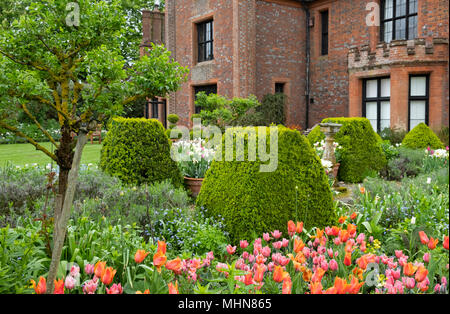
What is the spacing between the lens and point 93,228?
11.4ft

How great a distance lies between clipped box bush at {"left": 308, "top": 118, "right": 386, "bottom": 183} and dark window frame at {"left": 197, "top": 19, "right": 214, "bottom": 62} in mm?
10590

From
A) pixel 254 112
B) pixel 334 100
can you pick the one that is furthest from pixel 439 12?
pixel 254 112

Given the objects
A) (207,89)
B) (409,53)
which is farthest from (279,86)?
(409,53)

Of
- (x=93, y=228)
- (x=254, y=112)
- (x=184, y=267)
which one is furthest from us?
(x=254, y=112)

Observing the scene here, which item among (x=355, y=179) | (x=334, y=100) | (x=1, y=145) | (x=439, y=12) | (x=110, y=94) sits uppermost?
(x=439, y=12)

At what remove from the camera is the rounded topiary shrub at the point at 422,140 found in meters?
11.2

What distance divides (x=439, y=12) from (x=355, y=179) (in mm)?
9253

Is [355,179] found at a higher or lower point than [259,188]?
lower

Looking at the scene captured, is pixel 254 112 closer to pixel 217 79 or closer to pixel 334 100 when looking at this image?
pixel 217 79

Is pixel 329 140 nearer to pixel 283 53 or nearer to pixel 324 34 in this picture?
pixel 283 53

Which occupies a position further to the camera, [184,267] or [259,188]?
[259,188]

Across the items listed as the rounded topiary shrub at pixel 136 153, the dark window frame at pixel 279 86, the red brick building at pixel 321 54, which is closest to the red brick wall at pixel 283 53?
the red brick building at pixel 321 54

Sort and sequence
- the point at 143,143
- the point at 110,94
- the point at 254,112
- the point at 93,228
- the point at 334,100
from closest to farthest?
the point at 110,94, the point at 93,228, the point at 143,143, the point at 254,112, the point at 334,100

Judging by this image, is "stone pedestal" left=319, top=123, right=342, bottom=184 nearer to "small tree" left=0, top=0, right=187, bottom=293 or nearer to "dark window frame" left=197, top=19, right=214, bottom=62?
"small tree" left=0, top=0, right=187, bottom=293
